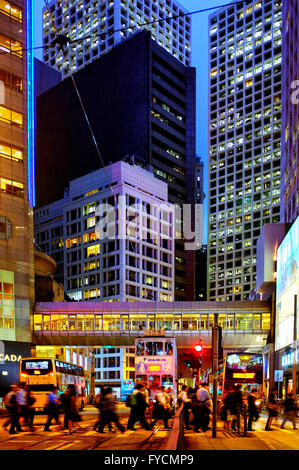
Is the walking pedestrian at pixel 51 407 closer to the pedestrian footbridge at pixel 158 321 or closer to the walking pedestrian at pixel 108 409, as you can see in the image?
the walking pedestrian at pixel 108 409

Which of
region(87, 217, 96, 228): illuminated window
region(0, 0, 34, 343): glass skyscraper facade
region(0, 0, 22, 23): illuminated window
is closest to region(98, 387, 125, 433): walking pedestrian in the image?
region(0, 0, 34, 343): glass skyscraper facade

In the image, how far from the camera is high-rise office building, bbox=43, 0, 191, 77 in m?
145

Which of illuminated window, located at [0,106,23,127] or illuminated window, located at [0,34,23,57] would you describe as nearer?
illuminated window, located at [0,34,23,57]

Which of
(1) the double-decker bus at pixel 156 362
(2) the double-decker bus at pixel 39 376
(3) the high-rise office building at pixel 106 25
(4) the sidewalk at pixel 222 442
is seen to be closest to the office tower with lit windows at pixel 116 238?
(3) the high-rise office building at pixel 106 25

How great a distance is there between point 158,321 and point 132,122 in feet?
243

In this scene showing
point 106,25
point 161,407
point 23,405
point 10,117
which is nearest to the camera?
point 23,405

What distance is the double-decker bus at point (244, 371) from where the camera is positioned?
3716 cm

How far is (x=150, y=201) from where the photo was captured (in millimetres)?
121062

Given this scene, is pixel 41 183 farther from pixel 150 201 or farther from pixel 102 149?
pixel 150 201

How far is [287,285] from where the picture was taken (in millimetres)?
53312

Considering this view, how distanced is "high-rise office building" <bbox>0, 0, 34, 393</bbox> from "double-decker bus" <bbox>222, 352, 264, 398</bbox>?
2426cm

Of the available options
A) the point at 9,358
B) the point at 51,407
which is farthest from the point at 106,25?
the point at 51,407

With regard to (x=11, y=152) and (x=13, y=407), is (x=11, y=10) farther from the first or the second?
(x=13, y=407)

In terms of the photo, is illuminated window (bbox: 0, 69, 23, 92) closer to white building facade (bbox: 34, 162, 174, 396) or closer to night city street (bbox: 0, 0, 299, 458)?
night city street (bbox: 0, 0, 299, 458)
